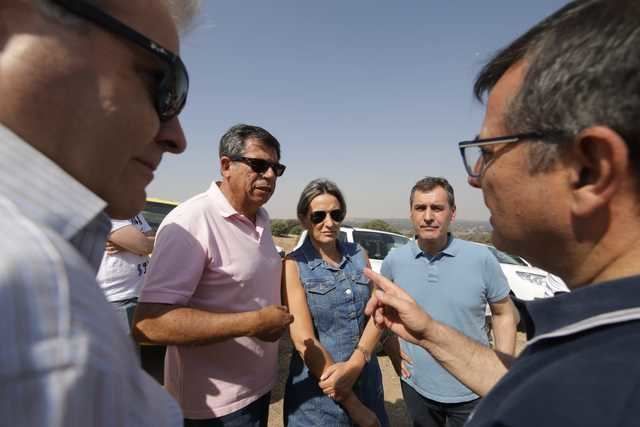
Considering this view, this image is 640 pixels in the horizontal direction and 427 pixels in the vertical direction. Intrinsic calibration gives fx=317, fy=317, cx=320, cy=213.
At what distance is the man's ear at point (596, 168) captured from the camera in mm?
727

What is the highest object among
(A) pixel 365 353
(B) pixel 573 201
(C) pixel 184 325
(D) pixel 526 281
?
(B) pixel 573 201

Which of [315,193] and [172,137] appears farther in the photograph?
[315,193]

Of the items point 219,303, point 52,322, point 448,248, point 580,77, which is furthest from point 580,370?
point 448,248

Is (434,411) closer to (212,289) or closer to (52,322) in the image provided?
(212,289)

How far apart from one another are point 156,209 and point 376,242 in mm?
4159

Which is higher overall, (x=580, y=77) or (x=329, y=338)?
(x=580, y=77)

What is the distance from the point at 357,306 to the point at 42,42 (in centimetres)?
212

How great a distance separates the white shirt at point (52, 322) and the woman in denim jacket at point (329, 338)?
1.60 meters

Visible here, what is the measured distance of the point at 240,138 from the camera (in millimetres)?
2422

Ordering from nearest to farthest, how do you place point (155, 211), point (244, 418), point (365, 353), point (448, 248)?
point (244, 418) → point (365, 353) → point (448, 248) → point (155, 211)

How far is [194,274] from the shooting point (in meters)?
1.75

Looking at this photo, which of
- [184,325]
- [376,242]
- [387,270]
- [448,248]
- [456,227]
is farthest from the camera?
[456,227]

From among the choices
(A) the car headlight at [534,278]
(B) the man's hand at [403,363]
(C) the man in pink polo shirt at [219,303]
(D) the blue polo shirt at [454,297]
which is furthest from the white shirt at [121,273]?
(A) the car headlight at [534,278]

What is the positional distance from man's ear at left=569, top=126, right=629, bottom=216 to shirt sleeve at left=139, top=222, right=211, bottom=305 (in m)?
1.68
